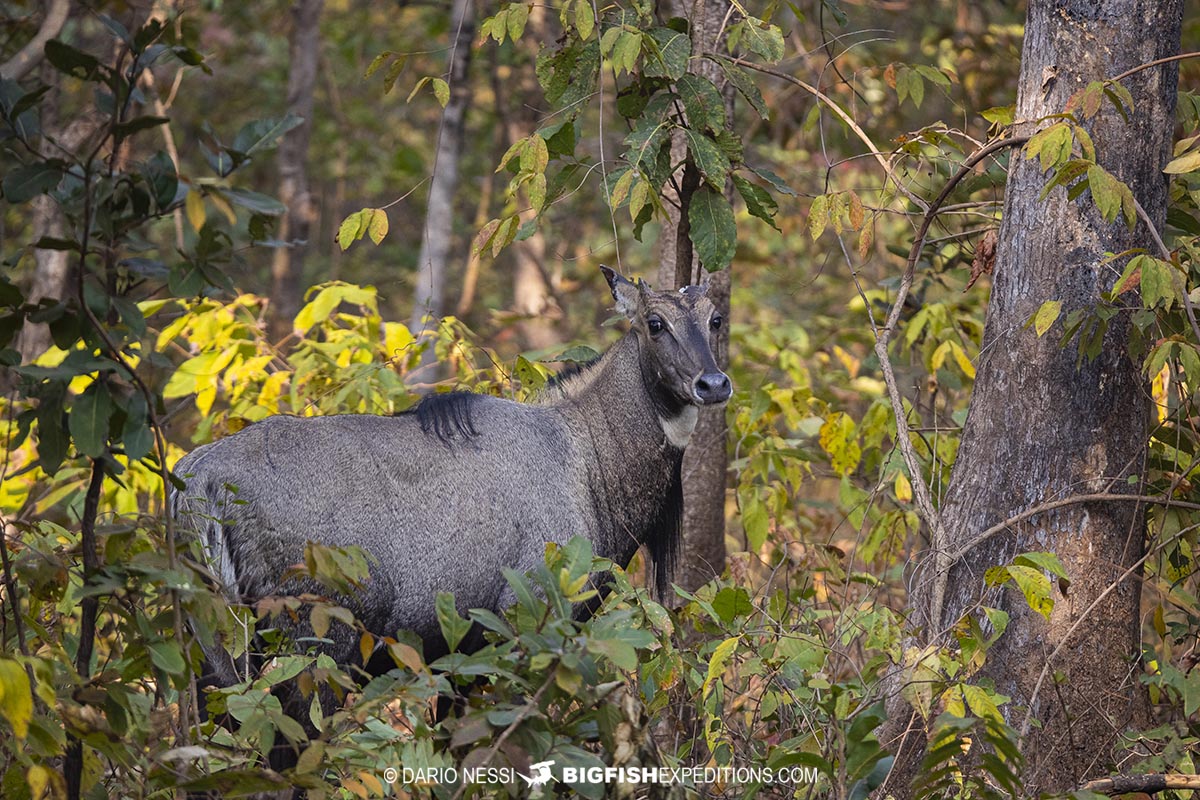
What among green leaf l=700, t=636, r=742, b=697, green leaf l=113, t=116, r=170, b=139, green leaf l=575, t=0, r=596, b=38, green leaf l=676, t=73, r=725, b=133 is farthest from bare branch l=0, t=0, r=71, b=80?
green leaf l=700, t=636, r=742, b=697

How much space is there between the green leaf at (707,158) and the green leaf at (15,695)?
363 cm

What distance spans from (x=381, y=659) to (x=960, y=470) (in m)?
2.77

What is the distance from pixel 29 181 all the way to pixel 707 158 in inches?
122

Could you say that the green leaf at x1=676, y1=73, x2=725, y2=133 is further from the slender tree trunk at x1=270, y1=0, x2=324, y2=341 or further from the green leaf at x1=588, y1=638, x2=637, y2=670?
the slender tree trunk at x1=270, y1=0, x2=324, y2=341

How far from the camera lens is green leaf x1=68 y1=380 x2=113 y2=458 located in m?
3.52

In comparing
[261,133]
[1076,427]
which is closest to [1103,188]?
[1076,427]

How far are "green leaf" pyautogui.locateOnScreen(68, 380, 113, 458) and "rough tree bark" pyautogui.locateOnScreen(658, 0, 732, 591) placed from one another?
3.77 meters

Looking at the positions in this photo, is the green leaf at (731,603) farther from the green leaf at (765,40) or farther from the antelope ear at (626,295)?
the green leaf at (765,40)

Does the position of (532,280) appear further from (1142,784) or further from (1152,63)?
(1142,784)

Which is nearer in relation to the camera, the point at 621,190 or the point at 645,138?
the point at 621,190

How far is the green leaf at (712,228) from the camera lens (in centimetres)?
578

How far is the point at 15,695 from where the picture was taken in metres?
3.17

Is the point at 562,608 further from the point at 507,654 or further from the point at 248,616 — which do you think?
the point at 248,616

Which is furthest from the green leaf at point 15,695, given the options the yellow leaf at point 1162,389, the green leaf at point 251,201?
the yellow leaf at point 1162,389
